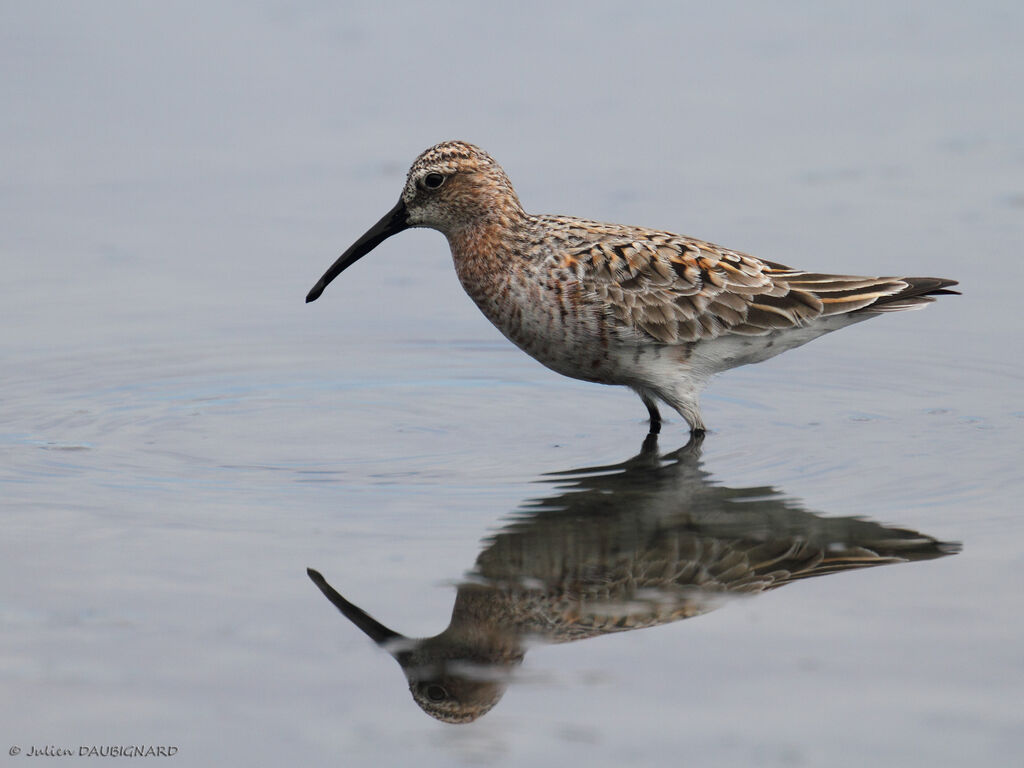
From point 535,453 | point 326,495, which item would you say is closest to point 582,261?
point 535,453

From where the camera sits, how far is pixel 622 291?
38.3 ft

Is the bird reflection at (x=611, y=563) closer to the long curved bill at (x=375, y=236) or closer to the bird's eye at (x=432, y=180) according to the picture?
the bird's eye at (x=432, y=180)

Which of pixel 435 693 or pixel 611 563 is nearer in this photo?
pixel 435 693

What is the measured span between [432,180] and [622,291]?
159cm

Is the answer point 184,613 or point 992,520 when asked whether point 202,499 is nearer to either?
point 184,613

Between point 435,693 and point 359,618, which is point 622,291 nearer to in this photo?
point 359,618

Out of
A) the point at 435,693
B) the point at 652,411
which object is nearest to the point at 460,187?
A: the point at 652,411

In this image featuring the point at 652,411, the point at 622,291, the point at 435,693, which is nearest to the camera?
the point at 435,693

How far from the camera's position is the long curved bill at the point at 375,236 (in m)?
12.3

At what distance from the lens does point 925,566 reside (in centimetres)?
894

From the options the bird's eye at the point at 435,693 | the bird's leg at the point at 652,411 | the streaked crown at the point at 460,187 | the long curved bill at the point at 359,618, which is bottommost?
the bird's eye at the point at 435,693

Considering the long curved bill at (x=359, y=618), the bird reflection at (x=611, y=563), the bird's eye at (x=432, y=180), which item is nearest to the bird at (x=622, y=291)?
the bird's eye at (x=432, y=180)

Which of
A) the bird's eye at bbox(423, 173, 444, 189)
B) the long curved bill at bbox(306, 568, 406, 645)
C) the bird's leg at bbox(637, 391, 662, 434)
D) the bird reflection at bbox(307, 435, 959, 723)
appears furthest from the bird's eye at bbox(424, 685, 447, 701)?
the bird's eye at bbox(423, 173, 444, 189)

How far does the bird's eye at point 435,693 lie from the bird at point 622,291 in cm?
437
